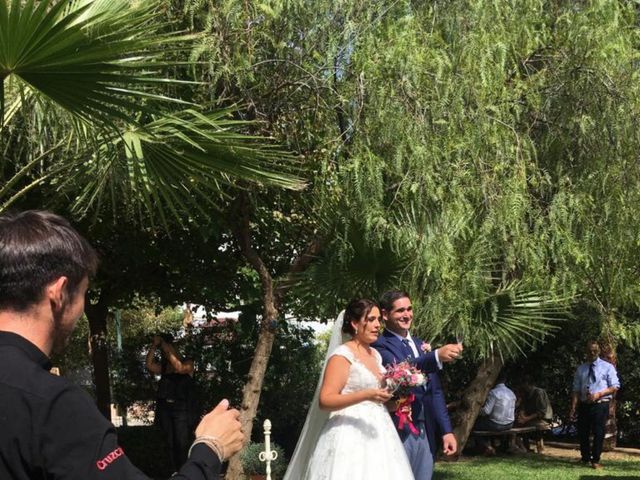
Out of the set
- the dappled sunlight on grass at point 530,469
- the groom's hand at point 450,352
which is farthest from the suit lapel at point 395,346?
the dappled sunlight on grass at point 530,469

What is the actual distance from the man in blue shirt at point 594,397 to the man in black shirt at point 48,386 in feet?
40.4

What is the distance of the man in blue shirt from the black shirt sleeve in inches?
498

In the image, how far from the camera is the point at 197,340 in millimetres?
14633

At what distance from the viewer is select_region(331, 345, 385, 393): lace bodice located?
7211mm

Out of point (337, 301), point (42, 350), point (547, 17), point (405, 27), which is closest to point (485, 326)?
point (337, 301)

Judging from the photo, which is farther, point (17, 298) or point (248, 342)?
point (248, 342)

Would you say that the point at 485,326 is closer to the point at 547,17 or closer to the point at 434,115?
the point at 434,115

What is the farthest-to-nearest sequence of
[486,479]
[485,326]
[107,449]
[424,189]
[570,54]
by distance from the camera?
[486,479], [570,54], [485,326], [424,189], [107,449]

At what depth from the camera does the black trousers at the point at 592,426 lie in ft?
45.3

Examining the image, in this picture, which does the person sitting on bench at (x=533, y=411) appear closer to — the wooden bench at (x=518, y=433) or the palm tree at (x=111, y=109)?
the wooden bench at (x=518, y=433)

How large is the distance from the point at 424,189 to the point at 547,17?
3.09 m

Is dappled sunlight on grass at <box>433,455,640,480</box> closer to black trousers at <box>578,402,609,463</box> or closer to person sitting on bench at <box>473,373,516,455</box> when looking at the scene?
black trousers at <box>578,402,609,463</box>

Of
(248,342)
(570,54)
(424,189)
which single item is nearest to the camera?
(424,189)

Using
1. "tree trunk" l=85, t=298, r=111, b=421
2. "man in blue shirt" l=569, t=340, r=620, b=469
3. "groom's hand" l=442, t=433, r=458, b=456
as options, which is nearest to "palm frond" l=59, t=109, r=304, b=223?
"groom's hand" l=442, t=433, r=458, b=456
